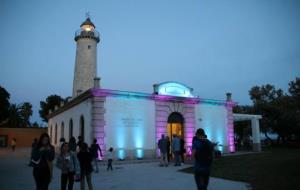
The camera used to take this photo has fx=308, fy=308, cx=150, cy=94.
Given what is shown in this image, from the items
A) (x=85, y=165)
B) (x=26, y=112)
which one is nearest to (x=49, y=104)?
(x=26, y=112)

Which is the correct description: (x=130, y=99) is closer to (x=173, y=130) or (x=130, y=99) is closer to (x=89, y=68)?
(x=173, y=130)

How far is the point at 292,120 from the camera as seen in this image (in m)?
33.7

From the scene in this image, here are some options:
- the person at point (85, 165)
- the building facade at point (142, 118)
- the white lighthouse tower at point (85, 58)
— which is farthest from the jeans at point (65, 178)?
the white lighthouse tower at point (85, 58)

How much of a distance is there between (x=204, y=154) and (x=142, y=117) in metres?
14.2

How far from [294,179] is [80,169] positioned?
21.5 feet

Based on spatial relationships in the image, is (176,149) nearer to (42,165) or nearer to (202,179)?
(202,179)

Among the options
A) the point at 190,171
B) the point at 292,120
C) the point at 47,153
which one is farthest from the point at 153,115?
the point at 292,120

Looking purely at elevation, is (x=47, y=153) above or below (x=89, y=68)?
below

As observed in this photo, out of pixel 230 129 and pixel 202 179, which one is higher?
pixel 230 129

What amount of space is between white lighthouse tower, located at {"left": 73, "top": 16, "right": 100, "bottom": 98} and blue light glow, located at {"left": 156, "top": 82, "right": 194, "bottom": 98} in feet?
31.2

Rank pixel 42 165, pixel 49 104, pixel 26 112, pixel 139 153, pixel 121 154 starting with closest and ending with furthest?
pixel 42 165 → pixel 121 154 → pixel 139 153 → pixel 49 104 → pixel 26 112

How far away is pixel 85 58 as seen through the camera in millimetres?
29578

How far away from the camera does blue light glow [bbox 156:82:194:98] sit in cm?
2195

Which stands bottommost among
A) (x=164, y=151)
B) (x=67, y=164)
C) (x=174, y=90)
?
(x=164, y=151)
